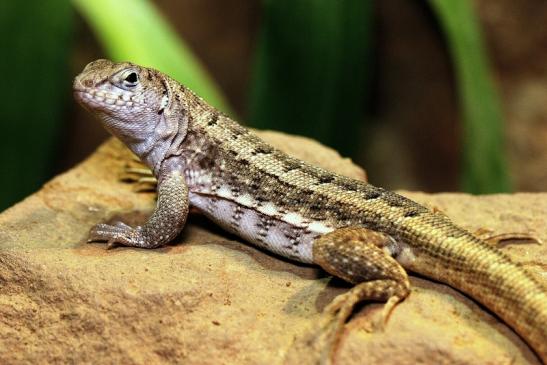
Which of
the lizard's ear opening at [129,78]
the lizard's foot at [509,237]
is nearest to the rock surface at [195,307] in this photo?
the lizard's foot at [509,237]

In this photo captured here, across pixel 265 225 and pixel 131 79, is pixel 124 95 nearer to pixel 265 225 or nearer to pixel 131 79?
pixel 131 79

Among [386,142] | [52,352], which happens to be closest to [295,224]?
[52,352]

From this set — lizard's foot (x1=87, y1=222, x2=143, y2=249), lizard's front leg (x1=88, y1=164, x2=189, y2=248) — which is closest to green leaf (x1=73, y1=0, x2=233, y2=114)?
lizard's front leg (x1=88, y1=164, x2=189, y2=248)

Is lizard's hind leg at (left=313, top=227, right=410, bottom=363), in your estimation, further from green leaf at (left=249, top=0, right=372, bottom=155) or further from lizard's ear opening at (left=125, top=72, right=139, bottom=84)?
green leaf at (left=249, top=0, right=372, bottom=155)

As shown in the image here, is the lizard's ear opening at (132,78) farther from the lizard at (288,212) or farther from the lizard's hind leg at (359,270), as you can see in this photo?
the lizard's hind leg at (359,270)

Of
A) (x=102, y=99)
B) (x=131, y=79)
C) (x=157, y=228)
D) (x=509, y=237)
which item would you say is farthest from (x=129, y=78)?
(x=509, y=237)

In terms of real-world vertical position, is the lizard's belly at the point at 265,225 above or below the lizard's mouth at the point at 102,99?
below

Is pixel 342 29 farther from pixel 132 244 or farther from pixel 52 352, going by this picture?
pixel 52 352
